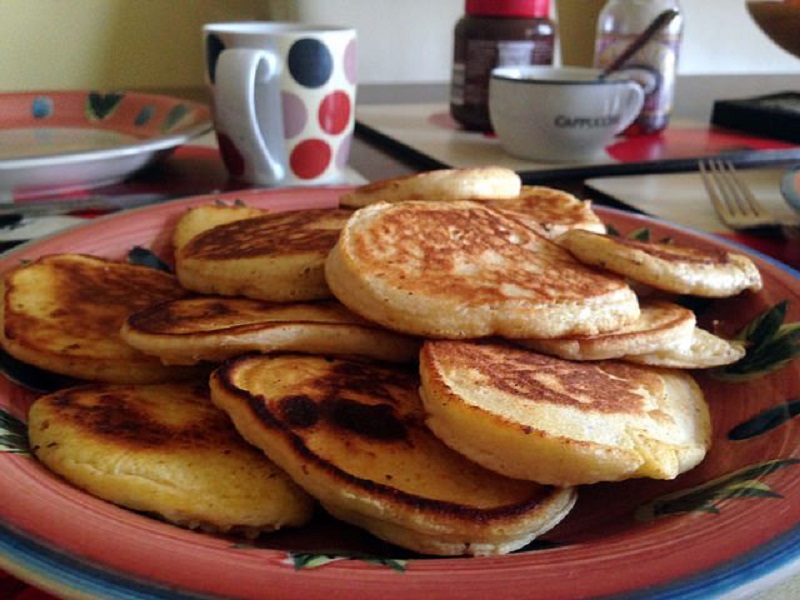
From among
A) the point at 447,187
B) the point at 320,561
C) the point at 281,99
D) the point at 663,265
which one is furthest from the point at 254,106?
the point at 320,561

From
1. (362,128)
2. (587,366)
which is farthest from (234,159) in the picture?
(587,366)

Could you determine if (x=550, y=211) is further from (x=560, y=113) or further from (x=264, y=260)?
(x=560, y=113)

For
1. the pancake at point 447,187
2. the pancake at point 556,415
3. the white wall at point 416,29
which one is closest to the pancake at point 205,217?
the pancake at point 447,187

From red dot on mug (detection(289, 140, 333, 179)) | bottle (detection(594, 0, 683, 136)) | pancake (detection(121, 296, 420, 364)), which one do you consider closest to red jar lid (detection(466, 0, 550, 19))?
bottle (detection(594, 0, 683, 136))

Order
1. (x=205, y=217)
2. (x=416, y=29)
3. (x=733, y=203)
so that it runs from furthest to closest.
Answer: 1. (x=416, y=29)
2. (x=733, y=203)
3. (x=205, y=217)

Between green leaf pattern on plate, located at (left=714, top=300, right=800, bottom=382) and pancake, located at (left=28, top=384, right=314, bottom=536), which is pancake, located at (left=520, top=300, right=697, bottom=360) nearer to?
green leaf pattern on plate, located at (left=714, top=300, right=800, bottom=382)

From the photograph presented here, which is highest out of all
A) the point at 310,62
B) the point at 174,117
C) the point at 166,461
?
the point at 310,62

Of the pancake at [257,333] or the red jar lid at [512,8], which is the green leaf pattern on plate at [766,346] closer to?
the pancake at [257,333]

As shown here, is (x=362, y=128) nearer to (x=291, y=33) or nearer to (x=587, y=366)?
(x=291, y=33)
